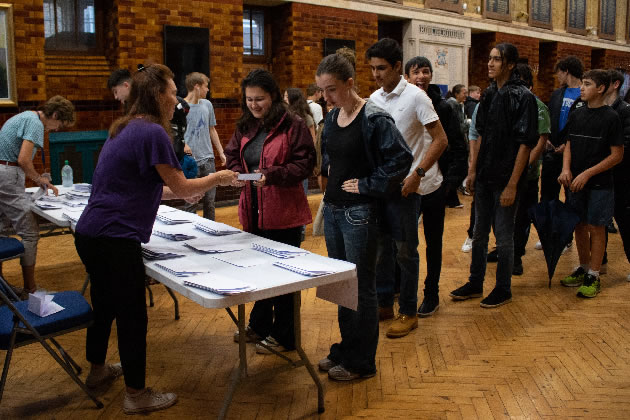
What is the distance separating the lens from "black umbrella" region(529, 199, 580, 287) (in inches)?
181

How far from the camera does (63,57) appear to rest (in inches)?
285

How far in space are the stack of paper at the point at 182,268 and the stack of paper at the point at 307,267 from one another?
33 cm

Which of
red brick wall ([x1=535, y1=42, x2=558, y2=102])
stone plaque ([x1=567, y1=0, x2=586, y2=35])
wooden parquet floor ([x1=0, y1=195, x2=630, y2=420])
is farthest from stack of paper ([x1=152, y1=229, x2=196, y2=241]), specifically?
stone plaque ([x1=567, y1=0, x2=586, y2=35])

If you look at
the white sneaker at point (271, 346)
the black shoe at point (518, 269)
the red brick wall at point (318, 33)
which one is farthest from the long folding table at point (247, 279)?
the red brick wall at point (318, 33)

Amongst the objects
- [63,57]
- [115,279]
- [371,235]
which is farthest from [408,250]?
[63,57]

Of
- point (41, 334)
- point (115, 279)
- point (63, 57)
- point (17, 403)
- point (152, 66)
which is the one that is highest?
point (63, 57)

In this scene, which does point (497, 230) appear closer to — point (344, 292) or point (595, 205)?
point (595, 205)

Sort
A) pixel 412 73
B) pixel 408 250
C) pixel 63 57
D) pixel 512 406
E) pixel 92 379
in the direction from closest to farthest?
pixel 512 406
pixel 92 379
pixel 408 250
pixel 412 73
pixel 63 57

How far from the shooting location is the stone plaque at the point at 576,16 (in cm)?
1529

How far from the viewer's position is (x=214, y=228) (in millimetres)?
3457

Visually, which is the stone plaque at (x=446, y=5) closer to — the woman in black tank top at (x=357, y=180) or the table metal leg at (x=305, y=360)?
the woman in black tank top at (x=357, y=180)

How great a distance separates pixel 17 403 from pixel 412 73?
306 cm

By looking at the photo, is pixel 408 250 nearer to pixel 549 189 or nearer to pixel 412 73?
pixel 412 73

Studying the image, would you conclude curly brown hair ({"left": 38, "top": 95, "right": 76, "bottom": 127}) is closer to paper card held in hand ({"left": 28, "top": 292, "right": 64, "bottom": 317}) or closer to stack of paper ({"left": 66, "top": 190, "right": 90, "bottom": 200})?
stack of paper ({"left": 66, "top": 190, "right": 90, "bottom": 200})
